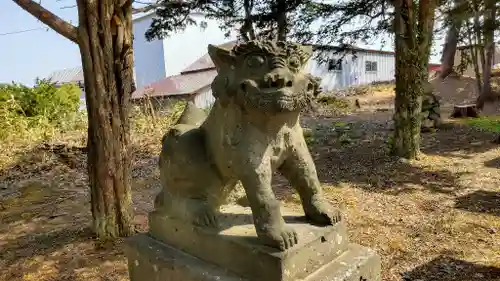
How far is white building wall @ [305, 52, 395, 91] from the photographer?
55.8 feet

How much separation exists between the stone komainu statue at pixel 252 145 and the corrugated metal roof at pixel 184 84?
1126cm

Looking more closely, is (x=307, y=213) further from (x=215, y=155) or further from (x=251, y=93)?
(x=251, y=93)

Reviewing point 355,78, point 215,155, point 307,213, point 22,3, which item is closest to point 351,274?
point 307,213

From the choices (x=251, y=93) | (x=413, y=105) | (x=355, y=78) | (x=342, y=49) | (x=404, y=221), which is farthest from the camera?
(x=355, y=78)

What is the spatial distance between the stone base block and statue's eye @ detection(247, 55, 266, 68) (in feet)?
2.31

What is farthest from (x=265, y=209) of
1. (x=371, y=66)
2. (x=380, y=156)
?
(x=371, y=66)

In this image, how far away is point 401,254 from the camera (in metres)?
2.86

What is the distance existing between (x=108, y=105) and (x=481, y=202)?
3.34 m

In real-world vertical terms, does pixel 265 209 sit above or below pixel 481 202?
above

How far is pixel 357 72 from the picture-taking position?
59.5 feet

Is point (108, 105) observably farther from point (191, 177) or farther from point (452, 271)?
point (452, 271)

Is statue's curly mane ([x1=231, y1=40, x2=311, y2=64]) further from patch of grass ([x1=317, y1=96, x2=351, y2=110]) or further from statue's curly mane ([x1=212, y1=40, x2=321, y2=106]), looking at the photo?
patch of grass ([x1=317, y1=96, x2=351, y2=110])

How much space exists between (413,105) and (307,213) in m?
3.89

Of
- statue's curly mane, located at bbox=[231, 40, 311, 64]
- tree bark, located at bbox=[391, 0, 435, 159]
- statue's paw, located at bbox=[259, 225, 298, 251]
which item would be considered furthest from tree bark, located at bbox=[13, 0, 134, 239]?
tree bark, located at bbox=[391, 0, 435, 159]
